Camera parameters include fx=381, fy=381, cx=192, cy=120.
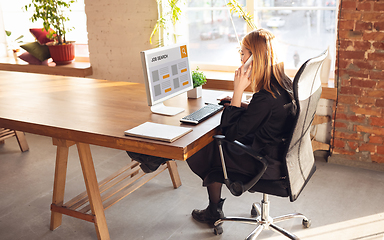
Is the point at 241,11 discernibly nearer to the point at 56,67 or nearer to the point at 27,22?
the point at 56,67

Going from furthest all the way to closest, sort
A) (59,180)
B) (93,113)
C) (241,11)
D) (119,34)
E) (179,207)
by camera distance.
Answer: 1. (119,34)
2. (241,11)
3. (179,207)
4. (59,180)
5. (93,113)

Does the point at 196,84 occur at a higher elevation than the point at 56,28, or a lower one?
lower

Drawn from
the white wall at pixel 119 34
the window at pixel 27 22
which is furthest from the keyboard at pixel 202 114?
the window at pixel 27 22

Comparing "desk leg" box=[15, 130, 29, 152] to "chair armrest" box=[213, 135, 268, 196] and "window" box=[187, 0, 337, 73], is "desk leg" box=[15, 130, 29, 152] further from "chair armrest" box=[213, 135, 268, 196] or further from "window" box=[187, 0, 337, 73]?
"chair armrest" box=[213, 135, 268, 196]

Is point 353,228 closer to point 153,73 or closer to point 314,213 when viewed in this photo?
point 314,213

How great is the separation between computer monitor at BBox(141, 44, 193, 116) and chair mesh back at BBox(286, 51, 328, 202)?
0.81 metres

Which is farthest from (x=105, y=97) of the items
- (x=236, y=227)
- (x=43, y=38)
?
(x=43, y=38)

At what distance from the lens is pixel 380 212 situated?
270 centimetres

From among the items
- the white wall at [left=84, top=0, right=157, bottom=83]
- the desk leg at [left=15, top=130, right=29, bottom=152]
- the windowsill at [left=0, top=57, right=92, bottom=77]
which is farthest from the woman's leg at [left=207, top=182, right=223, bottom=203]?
the windowsill at [left=0, top=57, right=92, bottom=77]

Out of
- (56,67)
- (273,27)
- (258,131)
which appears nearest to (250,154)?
(258,131)

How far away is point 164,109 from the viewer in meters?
2.50

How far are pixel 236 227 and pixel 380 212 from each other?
41.1 inches

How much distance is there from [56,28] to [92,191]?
286 cm

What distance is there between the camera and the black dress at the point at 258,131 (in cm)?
201
